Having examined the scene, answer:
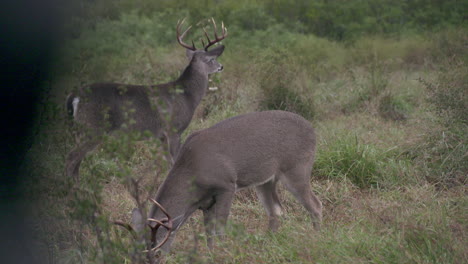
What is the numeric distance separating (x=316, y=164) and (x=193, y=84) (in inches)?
80.5

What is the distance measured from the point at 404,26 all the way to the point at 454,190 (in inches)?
530

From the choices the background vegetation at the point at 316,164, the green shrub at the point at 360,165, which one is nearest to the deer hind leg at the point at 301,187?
the background vegetation at the point at 316,164

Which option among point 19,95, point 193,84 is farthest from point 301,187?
point 193,84

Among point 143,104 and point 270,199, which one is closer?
point 270,199

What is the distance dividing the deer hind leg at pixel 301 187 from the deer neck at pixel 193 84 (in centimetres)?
277

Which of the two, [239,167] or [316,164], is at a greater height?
[239,167]

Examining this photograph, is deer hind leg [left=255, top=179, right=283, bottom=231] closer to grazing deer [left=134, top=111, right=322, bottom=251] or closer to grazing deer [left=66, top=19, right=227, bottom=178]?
grazing deer [left=134, top=111, right=322, bottom=251]

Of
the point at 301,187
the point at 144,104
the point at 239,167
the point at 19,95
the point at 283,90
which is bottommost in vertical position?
the point at 283,90

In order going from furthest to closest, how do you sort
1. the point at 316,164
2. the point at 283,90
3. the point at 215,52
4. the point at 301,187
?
the point at 283,90
the point at 215,52
the point at 316,164
the point at 301,187

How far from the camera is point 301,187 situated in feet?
17.2

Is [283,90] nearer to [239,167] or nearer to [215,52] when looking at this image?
[215,52]

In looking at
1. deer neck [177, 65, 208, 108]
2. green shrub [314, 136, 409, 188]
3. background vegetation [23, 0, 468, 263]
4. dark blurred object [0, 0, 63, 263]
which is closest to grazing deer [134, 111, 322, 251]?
background vegetation [23, 0, 468, 263]

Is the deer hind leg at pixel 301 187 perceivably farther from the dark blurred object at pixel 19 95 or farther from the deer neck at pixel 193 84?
the deer neck at pixel 193 84

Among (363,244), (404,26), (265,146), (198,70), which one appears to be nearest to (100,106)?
(198,70)
